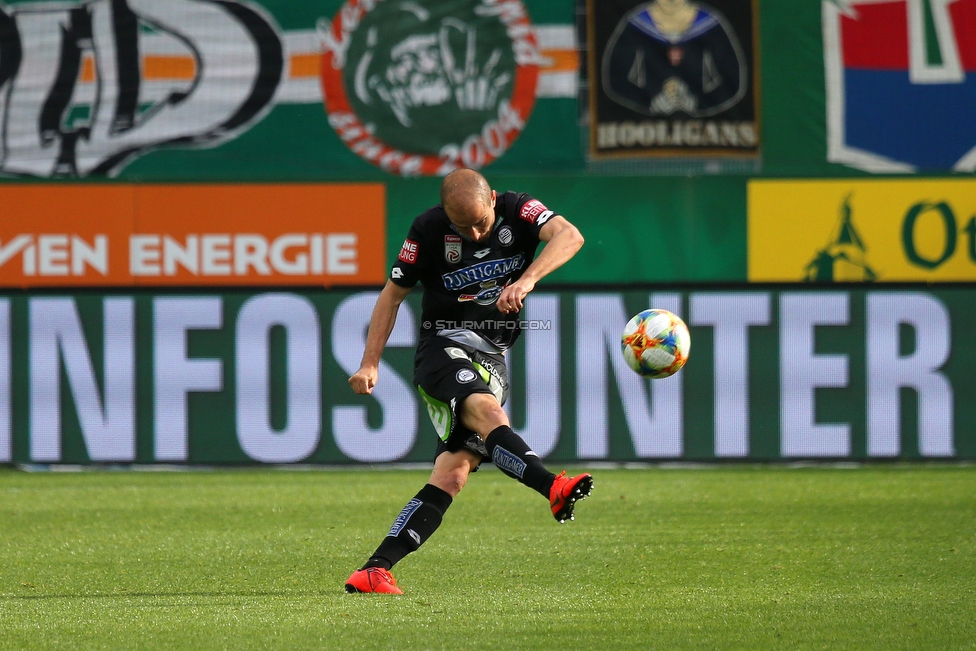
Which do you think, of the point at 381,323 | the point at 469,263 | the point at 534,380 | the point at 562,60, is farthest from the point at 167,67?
the point at 469,263

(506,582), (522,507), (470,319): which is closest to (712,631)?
(506,582)

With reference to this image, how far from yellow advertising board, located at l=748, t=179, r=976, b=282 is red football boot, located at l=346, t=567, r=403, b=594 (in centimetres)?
1044

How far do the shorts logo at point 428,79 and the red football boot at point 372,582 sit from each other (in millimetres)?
10894

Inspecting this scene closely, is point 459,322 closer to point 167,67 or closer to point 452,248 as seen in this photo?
point 452,248

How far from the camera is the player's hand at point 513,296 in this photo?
6043mm

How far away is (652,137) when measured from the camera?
16828 mm

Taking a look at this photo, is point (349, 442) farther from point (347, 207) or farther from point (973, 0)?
point (973, 0)

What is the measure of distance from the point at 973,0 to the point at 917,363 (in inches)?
216

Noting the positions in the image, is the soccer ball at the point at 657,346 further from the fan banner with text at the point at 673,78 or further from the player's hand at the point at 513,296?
the fan banner with text at the point at 673,78

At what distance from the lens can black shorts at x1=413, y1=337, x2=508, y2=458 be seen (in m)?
6.44

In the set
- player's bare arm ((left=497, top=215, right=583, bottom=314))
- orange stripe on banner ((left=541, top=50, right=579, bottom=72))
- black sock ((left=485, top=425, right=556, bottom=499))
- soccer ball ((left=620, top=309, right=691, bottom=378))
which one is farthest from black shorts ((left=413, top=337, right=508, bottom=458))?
orange stripe on banner ((left=541, top=50, right=579, bottom=72))

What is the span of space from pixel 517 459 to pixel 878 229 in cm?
1076

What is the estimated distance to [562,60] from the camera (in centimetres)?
1692

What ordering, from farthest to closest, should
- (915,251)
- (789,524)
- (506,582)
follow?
(915,251) → (789,524) → (506,582)
